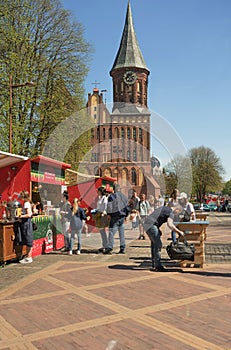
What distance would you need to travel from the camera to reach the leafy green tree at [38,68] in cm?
2069

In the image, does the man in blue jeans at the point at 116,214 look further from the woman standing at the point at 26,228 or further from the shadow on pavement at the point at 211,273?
the shadow on pavement at the point at 211,273

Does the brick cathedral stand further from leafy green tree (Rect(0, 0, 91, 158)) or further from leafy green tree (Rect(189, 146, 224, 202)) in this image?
leafy green tree (Rect(0, 0, 91, 158))

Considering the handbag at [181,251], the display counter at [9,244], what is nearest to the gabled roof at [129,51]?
the display counter at [9,244]

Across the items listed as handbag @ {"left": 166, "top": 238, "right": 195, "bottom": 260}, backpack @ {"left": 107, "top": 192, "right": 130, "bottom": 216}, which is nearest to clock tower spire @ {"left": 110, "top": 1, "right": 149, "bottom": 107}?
backpack @ {"left": 107, "top": 192, "right": 130, "bottom": 216}

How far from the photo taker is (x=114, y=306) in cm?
550

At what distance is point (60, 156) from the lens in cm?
2275

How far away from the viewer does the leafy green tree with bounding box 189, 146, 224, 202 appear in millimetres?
63062

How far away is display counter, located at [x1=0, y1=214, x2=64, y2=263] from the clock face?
61.8 m

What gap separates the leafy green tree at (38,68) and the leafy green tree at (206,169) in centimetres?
4233

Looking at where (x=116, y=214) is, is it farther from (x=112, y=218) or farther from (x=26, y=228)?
(x=26, y=228)

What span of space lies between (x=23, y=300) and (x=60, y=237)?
596cm

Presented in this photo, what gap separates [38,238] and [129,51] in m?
62.8

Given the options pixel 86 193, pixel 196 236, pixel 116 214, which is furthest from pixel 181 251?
pixel 86 193

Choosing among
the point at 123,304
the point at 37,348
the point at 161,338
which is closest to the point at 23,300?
the point at 123,304
